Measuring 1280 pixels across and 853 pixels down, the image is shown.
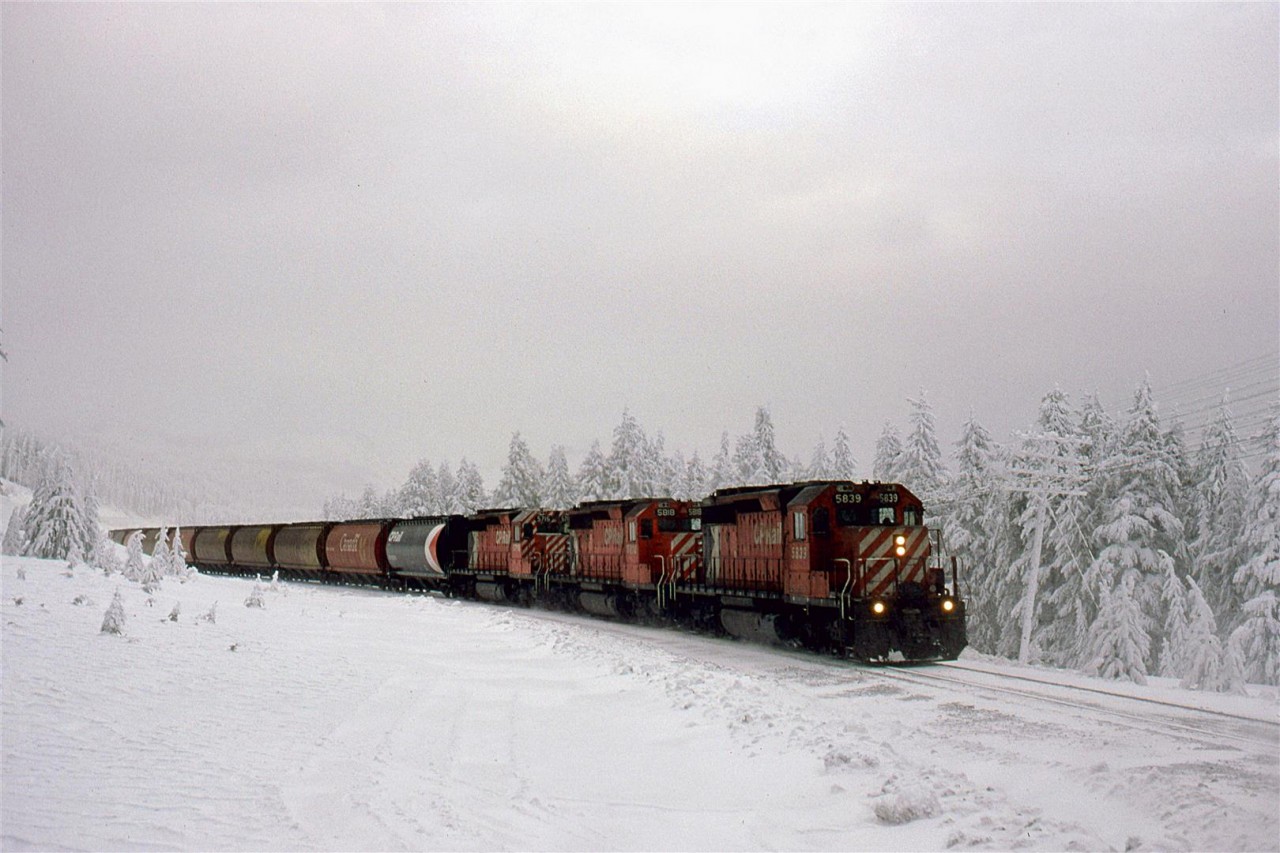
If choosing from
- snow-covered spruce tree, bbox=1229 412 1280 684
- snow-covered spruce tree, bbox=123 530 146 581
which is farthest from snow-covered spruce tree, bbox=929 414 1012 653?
snow-covered spruce tree, bbox=123 530 146 581

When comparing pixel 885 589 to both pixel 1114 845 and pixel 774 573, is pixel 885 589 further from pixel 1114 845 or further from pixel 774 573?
pixel 1114 845

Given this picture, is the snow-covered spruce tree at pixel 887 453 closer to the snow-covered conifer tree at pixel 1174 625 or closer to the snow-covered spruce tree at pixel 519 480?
the snow-covered conifer tree at pixel 1174 625

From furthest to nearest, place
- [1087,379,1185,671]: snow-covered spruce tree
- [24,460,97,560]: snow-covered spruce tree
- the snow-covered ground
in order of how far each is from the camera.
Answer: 1. [1087,379,1185,671]: snow-covered spruce tree
2. [24,460,97,560]: snow-covered spruce tree
3. the snow-covered ground

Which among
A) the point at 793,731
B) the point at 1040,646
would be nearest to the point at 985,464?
the point at 1040,646

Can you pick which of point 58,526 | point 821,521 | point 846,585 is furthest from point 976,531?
point 58,526

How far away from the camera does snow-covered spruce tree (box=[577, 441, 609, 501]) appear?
68188mm

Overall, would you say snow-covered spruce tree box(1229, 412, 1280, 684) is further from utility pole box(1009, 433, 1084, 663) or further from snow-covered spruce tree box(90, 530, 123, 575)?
snow-covered spruce tree box(90, 530, 123, 575)

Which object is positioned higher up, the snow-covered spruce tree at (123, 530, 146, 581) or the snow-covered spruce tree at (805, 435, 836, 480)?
the snow-covered spruce tree at (805, 435, 836, 480)

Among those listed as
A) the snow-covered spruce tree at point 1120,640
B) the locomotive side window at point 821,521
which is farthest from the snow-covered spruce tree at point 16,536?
the snow-covered spruce tree at point 1120,640

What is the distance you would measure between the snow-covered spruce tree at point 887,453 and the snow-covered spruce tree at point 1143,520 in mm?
14290

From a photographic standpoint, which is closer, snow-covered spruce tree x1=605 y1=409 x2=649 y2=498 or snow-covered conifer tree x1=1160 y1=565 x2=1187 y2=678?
snow-covered conifer tree x1=1160 y1=565 x2=1187 y2=678

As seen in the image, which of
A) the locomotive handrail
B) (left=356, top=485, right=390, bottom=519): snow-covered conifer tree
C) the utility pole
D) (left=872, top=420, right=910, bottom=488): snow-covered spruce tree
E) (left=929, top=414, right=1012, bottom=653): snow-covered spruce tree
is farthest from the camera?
(left=356, top=485, right=390, bottom=519): snow-covered conifer tree

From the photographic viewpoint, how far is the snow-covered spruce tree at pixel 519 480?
74938 mm

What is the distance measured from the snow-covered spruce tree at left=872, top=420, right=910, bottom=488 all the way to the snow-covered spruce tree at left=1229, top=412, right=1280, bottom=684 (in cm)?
2019
